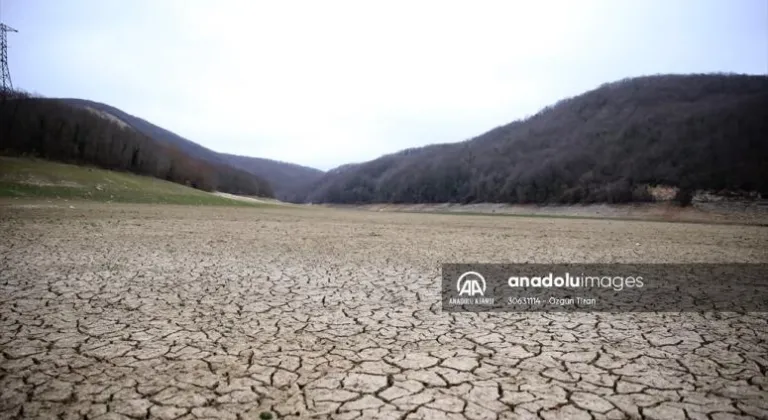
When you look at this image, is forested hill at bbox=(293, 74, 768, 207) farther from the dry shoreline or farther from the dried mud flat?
the dried mud flat

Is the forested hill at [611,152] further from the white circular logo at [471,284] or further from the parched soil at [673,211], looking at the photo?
the white circular logo at [471,284]

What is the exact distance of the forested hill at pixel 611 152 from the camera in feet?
167

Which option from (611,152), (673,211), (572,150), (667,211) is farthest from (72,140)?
(611,152)

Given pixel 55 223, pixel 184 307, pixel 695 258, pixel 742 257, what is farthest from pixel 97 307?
pixel 742 257

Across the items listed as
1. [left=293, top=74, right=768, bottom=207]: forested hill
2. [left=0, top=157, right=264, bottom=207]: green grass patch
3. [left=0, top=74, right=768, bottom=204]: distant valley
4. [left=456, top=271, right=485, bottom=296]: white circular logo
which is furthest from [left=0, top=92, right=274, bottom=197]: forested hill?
[left=456, top=271, right=485, bottom=296]: white circular logo

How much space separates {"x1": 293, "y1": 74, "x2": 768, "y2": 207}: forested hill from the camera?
2008 inches

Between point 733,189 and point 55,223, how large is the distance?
61.8m

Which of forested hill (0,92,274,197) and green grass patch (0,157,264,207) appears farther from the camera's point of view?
forested hill (0,92,274,197)

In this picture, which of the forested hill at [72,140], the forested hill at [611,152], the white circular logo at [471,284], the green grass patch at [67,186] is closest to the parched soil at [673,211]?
the forested hill at [611,152]

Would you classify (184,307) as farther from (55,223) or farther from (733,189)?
(733,189)

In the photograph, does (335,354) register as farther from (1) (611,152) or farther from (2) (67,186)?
(1) (611,152)

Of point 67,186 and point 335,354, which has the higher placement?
point 67,186

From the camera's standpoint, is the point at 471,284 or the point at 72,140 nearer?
the point at 471,284

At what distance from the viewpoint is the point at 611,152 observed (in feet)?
233
